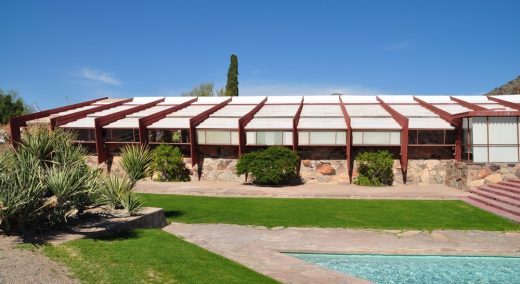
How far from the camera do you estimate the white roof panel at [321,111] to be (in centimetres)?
2542

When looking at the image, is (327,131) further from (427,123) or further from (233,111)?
(233,111)

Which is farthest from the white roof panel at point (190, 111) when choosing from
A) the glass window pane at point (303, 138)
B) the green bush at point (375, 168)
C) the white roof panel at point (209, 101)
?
the green bush at point (375, 168)

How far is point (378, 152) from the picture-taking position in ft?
69.7

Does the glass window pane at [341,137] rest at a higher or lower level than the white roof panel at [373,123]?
lower

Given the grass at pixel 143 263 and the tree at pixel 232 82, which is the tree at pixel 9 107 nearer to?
the tree at pixel 232 82

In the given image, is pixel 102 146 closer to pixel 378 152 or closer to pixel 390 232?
pixel 378 152

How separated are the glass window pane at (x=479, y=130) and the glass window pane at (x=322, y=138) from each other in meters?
6.65

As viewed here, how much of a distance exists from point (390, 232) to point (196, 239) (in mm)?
5370

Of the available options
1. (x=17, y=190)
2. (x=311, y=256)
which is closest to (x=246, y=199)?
(x=311, y=256)

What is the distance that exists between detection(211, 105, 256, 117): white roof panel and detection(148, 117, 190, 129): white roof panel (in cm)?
220

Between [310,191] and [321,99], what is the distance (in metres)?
13.7

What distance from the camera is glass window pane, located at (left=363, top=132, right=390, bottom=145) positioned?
2136cm

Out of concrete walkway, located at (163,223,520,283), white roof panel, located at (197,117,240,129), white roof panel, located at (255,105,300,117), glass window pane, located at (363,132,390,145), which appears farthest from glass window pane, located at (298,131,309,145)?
concrete walkway, located at (163,223,520,283)

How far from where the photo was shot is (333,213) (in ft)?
45.4
